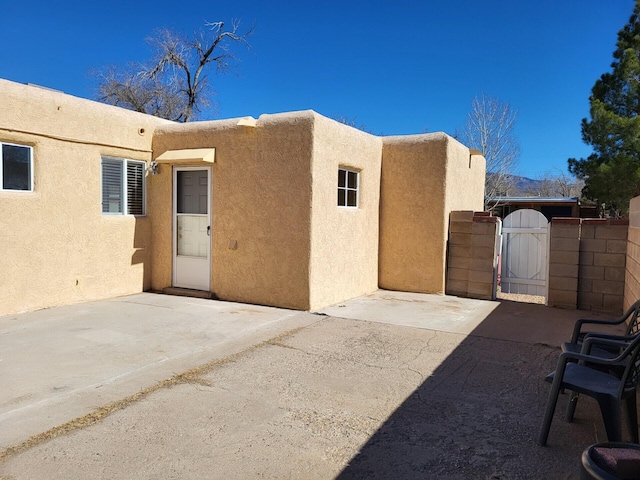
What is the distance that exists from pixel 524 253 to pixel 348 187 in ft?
12.5

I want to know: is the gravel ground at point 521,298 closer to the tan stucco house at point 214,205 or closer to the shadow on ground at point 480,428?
the tan stucco house at point 214,205

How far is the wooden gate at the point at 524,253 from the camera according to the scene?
9367 millimetres

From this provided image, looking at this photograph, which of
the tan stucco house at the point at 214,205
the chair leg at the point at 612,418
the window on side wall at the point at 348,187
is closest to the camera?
the chair leg at the point at 612,418

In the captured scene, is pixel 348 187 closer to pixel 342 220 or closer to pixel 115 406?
pixel 342 220

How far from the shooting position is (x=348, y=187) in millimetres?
8992

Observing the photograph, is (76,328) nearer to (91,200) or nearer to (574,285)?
(91,200)

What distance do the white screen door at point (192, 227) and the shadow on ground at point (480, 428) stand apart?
5.11 metres

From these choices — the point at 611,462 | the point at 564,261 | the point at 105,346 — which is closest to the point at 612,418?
the point at 611,462

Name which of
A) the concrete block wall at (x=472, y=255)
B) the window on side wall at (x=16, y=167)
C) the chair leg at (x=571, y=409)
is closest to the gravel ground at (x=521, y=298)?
the concrete block wall at (x=472, y=255)

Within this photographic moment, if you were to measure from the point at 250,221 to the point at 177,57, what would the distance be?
18425mm

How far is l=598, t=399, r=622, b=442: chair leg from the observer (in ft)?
9.61

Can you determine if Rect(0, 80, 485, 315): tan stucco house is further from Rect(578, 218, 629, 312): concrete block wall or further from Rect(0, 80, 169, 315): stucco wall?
Rect(578, 218, 629, 312): concrete block wall

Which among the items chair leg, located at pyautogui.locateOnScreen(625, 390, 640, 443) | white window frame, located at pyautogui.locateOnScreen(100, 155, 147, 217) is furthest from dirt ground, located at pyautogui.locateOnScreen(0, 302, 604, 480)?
white window frame, located at pyautogui.locateOnScreen(100, 155, 147, 217)

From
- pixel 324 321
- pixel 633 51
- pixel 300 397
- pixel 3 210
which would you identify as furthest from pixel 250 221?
pixel 633 51
